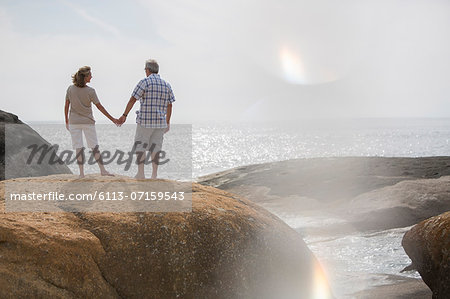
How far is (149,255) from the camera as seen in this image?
4938 millimetres

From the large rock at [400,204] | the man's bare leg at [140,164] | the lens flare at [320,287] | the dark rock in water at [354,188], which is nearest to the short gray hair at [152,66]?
the man's bare leg at [140,164]

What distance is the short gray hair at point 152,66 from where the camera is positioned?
7270 mm

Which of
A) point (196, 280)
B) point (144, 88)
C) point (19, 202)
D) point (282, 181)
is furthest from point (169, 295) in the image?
point (282, 181)

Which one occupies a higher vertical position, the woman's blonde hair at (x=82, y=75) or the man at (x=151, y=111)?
the woman's blonde hair at (x=82, y=75)

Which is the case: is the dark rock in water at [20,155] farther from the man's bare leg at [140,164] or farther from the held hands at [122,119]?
the man's bare leg at [140,164]

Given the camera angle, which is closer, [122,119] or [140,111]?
[140,111]

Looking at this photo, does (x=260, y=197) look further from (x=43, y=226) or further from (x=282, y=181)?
(x=43, y=226)

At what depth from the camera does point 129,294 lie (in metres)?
4.79

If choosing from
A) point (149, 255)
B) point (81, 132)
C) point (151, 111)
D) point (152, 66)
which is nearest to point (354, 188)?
point (151, 111)

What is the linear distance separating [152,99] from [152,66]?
1.62 feet

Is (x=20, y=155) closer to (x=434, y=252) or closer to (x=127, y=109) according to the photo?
(x=127, y=109)

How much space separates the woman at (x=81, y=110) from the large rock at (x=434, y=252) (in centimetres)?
464

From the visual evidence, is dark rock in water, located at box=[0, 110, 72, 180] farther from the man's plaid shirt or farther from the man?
the man's plaid shirt

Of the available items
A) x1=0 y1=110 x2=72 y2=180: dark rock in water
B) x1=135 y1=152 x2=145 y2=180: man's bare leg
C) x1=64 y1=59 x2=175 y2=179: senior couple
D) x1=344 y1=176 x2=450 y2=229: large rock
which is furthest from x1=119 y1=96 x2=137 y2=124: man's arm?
x1=344 y1=176 x2=450 y2=229: large rock
